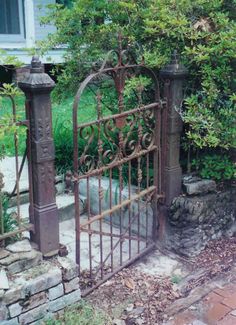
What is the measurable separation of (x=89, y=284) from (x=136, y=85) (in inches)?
63.3

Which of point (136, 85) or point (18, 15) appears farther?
point (18, 15)

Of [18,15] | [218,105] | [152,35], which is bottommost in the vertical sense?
[218,105]

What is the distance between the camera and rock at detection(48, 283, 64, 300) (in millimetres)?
3062

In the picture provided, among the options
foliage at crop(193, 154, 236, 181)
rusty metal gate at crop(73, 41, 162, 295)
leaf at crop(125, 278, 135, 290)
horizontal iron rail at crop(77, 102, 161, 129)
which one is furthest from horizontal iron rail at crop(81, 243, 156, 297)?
horizontal iron rail at crop(77, 102, 161, 129)

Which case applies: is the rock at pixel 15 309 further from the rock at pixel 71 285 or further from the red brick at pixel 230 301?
the red brick at pixel 230 301

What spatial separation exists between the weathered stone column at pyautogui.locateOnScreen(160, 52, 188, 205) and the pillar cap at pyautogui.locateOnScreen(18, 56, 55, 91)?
1.34 metres

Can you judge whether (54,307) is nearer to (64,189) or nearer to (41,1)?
(64,189)

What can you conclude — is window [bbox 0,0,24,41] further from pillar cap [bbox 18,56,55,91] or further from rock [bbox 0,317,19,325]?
rock [bbox 0,317,19,325]

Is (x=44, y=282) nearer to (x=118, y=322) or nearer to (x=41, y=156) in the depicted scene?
(x=118, y=322)

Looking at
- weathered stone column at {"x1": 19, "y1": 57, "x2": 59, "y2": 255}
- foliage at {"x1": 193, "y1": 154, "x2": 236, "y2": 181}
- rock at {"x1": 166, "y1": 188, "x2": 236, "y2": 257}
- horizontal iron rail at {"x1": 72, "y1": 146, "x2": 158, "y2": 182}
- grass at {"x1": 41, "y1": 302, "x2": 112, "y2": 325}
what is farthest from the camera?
foliage at {"x1": 193, "y1": 154, "x2": 236, "y2": 181}

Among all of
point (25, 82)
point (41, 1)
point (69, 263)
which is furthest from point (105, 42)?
point (41, 1)

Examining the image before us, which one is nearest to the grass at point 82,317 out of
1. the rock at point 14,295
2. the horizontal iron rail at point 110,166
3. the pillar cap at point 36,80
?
the rock at point 14,295

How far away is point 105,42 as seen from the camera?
459 cm

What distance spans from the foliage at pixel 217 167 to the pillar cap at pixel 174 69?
0.81 meters
